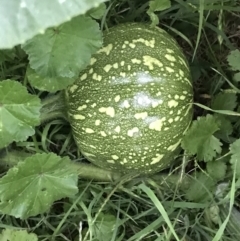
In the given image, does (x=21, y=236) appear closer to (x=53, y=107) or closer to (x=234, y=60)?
(x=53, y=107)

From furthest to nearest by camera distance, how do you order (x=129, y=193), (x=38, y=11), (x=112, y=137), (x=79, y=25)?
(x=129, y=193), (x=112, y=137), (x=79, y=25), (x=38, y=11)

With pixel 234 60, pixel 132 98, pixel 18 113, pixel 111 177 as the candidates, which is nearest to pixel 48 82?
pixel 18 113

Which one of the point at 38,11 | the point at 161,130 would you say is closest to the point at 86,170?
the point at 161,130

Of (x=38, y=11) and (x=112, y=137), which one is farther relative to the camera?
(x=112, y=137)

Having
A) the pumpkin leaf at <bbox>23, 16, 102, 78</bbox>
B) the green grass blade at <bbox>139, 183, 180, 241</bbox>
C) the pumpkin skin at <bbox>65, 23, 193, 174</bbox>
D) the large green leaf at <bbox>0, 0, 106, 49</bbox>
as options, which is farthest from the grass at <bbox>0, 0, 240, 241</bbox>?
the large green leaf at <bbox>0, 0, 106, 49</bbox>

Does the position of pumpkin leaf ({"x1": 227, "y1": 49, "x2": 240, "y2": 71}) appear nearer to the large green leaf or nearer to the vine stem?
the vine stem

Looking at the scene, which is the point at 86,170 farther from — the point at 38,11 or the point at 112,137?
the point at 38,11
